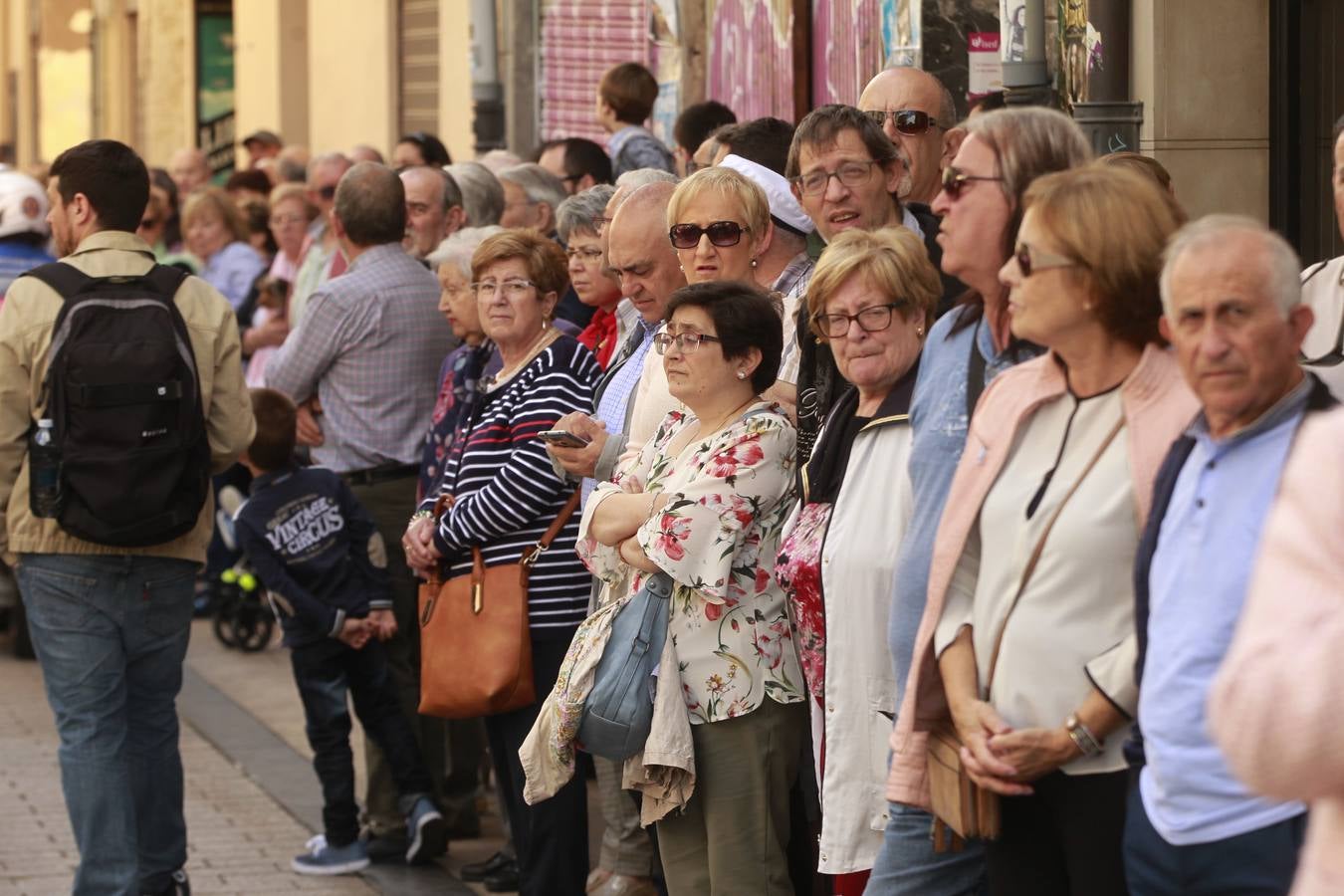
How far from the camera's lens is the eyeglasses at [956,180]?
378 centimetres

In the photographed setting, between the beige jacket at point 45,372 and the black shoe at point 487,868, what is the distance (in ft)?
4.44

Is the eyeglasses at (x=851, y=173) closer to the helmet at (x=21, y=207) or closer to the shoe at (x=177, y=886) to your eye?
the shoe at (x=177, y=886)

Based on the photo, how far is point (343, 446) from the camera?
7.47 metres

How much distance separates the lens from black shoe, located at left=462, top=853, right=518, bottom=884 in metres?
6.80

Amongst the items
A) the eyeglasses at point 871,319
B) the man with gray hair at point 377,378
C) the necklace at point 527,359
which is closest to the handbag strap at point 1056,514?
the eyeglasses at point 871,319

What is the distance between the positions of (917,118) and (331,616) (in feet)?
8.17

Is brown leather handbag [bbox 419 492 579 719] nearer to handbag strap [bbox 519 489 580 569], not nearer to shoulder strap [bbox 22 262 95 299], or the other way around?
handbag strap [bbox 519 489 580 569]

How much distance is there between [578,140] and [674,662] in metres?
5.07

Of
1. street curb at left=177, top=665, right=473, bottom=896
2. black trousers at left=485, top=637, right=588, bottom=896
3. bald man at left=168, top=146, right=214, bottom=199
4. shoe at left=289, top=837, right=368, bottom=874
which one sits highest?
bald man at left=168, top=146, right=214, bottom=199

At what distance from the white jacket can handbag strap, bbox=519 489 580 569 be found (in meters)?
1.82

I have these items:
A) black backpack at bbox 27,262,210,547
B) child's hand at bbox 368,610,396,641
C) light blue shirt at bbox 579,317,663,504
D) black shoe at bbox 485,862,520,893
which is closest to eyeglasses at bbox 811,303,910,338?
light blue shirt at bbox 579,317,663,504

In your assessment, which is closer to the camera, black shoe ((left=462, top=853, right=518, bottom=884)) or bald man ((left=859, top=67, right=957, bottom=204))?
bald man ((left=859, top=67, right=957, bottom=204))

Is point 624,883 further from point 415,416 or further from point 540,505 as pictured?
point 415,416

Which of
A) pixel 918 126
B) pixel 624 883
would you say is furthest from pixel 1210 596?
pixel 624 883
